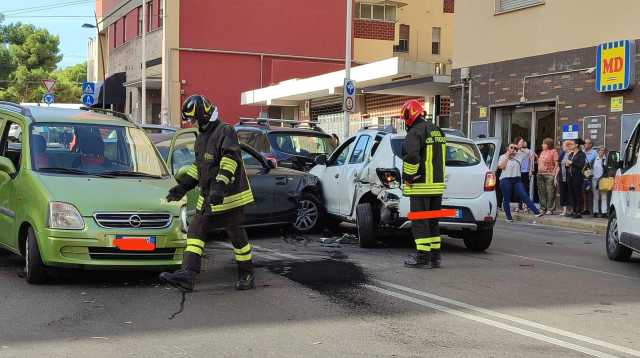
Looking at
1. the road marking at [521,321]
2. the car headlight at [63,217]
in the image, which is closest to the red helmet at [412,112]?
the road marking at [521,321]

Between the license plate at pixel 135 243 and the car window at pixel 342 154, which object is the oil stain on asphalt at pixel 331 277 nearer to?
the license plate at pixel 135 243

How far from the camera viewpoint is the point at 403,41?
140ft

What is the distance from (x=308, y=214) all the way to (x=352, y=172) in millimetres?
1273

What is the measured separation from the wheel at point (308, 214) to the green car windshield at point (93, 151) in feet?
11.5

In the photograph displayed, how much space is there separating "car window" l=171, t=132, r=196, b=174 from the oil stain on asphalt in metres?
2.32

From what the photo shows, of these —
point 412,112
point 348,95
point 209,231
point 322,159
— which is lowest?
point 209,231

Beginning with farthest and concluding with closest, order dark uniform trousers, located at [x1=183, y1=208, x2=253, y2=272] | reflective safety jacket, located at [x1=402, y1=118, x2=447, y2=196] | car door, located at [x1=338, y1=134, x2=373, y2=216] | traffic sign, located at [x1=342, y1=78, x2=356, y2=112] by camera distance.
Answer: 1. traffic sign, located at [x1=342, y1=78, x2=356, y2=112]
2. car door, located at [x1=338, y1=134, x2=373, y2=216]
3. reflective safety jacket, located at [x1=402, y1=118, x2=447, y2=196]
4. dark uniform trousers, located at [x1=183, y1=208, x2=253, y2=272]

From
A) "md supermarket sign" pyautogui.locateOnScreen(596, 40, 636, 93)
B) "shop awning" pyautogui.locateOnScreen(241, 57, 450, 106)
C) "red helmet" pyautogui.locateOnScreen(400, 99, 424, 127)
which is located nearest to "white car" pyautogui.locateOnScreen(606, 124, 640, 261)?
"red helmet" pyautogui.locateOnScreen(400, 99, 424, 127)

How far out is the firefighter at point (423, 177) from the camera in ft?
28.6

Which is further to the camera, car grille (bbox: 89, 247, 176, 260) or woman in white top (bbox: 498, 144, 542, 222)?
woman in white top (bbox: 498, 144, 542, 222)

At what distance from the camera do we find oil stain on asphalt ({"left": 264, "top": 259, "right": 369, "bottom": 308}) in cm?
705

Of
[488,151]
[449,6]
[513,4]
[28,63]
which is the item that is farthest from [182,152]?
[28,63]

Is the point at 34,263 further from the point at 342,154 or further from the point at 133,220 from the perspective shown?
the point at 342,154

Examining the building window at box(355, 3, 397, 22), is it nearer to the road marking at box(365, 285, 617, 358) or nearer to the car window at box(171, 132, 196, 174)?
the car window at box(171, 132, 196, 174)
